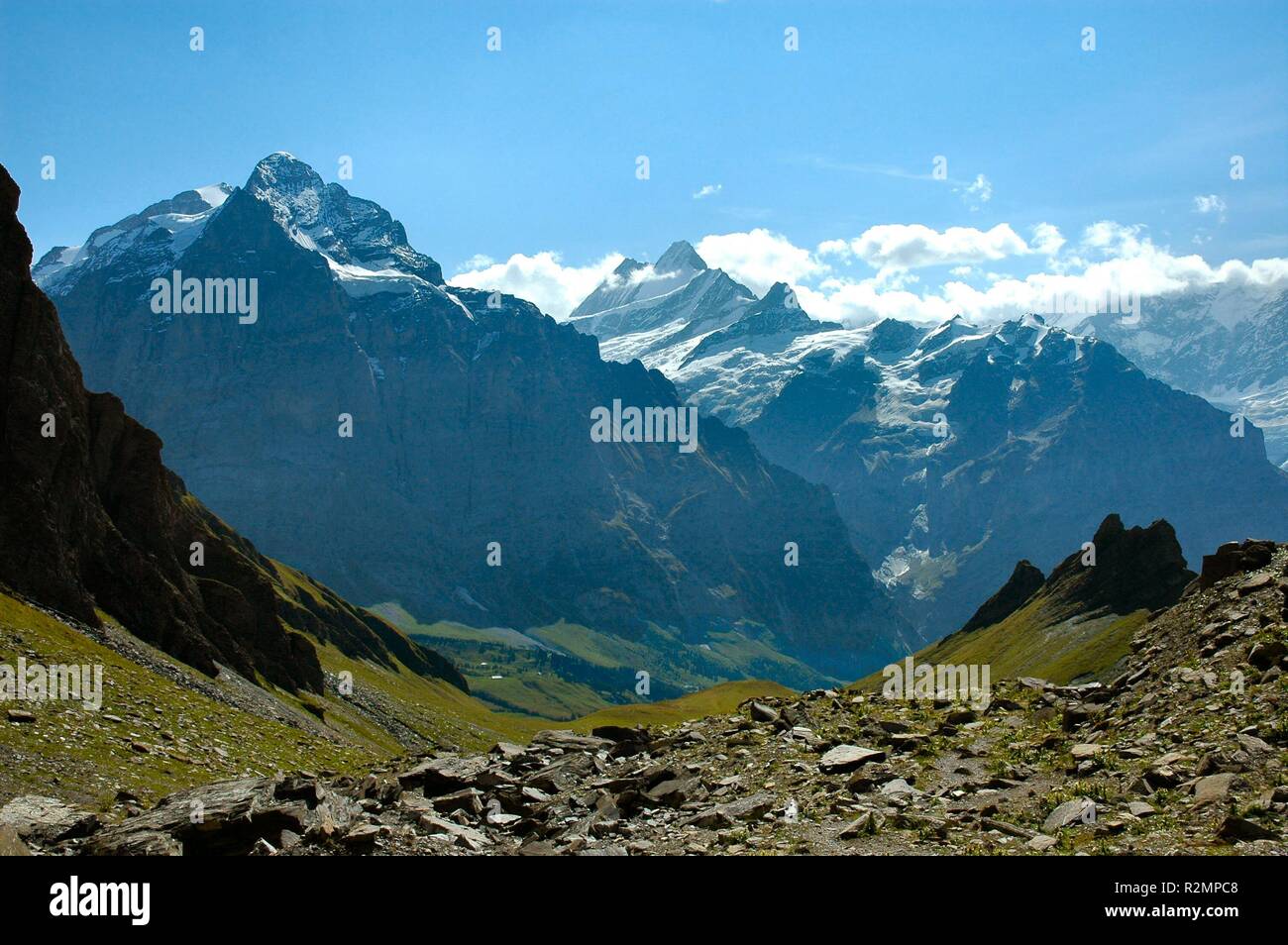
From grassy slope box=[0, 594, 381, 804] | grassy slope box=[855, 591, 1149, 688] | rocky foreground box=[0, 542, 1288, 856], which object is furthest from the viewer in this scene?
grassy slope box=[855, 591, 1149, 688]

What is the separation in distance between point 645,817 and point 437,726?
378 ft

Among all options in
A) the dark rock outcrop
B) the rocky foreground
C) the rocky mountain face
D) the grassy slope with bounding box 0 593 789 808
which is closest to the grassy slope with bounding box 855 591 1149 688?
the dark rock outcrop

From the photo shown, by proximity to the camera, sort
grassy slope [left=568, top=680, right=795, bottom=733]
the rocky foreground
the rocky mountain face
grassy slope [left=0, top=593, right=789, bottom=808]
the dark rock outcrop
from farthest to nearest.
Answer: grassy slope [left=568, top=680, right=795, bottom=733] < the dark rock outcrop < the rocky mountain face < grassy slope [left=0, top=593, right=789, bottom=808] < the rocky foreground

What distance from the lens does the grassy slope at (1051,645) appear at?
116 meters

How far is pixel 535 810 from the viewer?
35812 millimetres

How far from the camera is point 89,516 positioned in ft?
280

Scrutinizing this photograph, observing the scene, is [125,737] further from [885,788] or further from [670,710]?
[670,710]

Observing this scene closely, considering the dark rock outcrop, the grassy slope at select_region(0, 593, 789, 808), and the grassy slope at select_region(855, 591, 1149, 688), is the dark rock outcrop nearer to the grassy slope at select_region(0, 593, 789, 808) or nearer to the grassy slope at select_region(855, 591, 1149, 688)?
the grassy slope at select_region(855, 591, 1149, 688)

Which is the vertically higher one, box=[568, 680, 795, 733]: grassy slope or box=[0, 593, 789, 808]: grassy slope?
box=[0, 593, 789, 808]: grassy slope

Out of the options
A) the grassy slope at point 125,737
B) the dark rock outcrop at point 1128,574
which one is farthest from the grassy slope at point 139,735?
the dark rock outcrop at point 1128,574

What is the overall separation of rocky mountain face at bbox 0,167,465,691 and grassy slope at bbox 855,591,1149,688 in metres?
74.0

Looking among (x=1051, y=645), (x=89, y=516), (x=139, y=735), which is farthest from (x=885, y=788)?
(x=1051, y=645)

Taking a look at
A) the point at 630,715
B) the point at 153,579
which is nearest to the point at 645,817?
the point at 153,579

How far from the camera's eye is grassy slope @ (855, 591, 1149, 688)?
116250 mm
